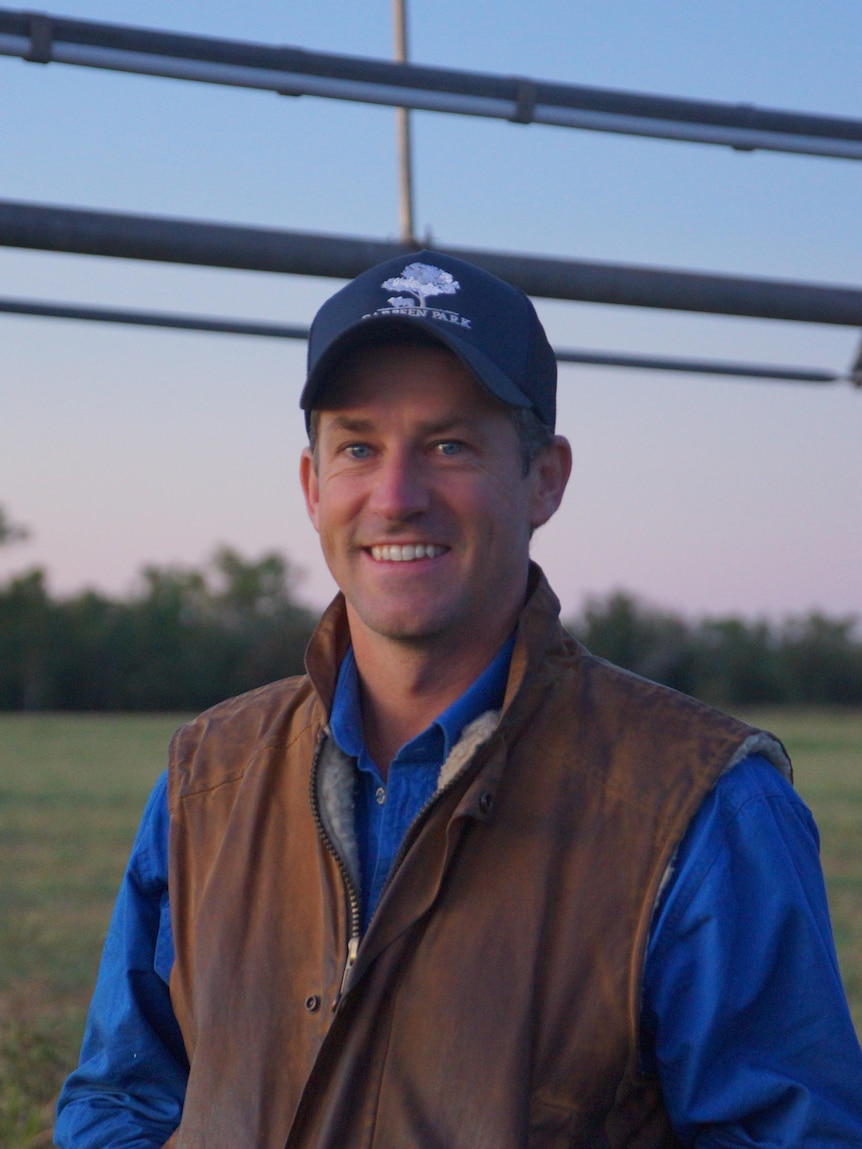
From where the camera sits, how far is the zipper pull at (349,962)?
1892 mm

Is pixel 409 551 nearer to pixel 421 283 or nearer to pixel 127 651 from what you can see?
pixel 421 283

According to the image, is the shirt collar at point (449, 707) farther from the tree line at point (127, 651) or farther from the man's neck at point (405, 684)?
the tree line at point (127, 651)

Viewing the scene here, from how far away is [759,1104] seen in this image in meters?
1.83

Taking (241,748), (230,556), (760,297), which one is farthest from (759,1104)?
(230,556)

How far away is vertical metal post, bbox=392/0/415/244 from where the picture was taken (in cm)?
297

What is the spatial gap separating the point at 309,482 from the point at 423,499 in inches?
12.3

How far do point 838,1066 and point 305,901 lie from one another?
71cm

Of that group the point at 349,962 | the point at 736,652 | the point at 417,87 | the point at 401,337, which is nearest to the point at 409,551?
the point at 401,337

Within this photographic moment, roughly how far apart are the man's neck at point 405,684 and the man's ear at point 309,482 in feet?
0.73

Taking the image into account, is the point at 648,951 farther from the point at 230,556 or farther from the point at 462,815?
the point at 230,556

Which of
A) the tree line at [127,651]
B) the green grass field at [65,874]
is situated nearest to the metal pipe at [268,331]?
the green grass field at [65,874]

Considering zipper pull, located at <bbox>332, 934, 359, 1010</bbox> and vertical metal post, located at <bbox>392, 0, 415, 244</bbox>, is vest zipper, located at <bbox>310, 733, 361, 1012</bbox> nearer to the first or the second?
zipper pull, located at <bbox>332, 934, 359, 1010</bbox>

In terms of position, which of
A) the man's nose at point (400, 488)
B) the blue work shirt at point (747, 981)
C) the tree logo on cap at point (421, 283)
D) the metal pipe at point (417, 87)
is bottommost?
the blue work shirt at point (747, 981)

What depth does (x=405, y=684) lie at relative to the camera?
216 centimetres
